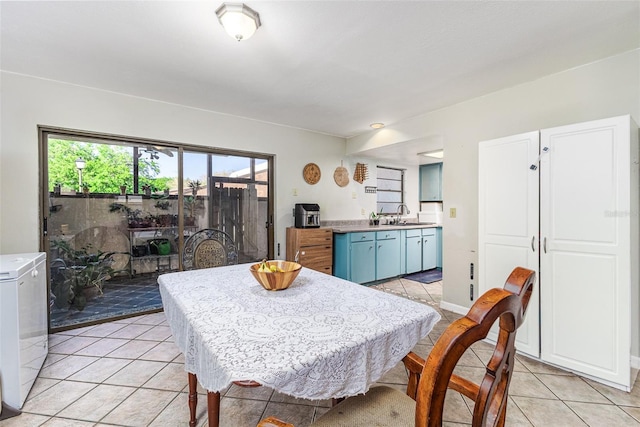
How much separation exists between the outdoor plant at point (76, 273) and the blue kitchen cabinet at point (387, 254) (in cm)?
345

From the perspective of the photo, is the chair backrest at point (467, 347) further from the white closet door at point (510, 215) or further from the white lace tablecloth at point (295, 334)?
the white closet door at point (510, 215)

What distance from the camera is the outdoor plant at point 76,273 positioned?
113 inches

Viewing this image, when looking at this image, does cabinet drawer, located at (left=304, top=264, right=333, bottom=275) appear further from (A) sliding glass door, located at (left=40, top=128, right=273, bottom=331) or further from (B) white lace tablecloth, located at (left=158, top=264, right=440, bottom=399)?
(B) white lace tablecloth, located at (left=158, top=264, right=440, bottom=399)

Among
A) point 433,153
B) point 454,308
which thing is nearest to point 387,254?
point 454,308

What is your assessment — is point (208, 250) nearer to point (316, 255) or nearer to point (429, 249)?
point (316, 255)

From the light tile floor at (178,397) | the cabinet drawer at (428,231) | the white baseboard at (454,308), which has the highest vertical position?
the cabinet drawer at (428,231)

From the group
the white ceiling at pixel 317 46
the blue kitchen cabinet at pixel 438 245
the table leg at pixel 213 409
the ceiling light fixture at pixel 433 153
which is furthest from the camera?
the blue kitchen cabinet at pixel 438 245

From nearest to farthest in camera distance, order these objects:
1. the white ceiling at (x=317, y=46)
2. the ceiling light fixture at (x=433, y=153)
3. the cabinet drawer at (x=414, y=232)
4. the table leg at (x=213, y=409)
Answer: the table leg at (x=213, y=409) < the white ceiling at (x=317, y=46) < the ceiling light fixture at (x=433, y=153) < the cabinet drawer at (x=414, y=232)

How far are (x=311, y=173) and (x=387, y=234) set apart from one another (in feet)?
5.05

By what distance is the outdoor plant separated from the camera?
2.87 m

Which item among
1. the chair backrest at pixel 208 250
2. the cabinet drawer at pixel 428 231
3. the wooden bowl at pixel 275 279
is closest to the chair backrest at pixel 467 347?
the wooden bowl at pixel 275 279

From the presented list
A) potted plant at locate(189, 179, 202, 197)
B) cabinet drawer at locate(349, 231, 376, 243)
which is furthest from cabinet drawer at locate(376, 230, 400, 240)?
potted plant at locate(189, 179, 202, 197)

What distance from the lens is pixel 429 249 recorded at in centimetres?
524

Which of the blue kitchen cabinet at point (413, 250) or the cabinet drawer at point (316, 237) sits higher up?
the cabinet drawer at point (316, 237)
